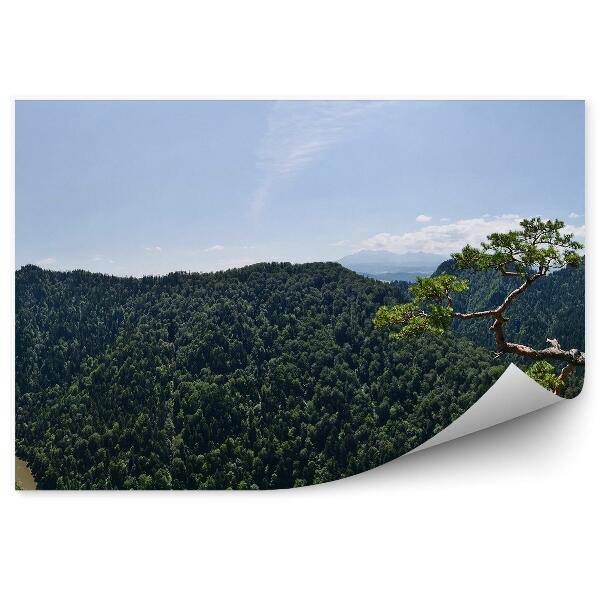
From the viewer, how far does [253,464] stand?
5340 mm

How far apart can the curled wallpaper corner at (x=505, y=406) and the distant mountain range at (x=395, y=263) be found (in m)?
1.29

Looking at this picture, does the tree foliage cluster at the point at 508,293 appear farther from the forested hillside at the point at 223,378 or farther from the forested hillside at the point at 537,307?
the forested hillside at the point at 223,378

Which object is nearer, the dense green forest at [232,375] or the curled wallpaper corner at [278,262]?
the curled wallpaper corner at [278,262]

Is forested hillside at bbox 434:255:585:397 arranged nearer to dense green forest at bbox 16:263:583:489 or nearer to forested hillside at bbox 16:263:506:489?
dense green forest at bbox 16:263:583:489

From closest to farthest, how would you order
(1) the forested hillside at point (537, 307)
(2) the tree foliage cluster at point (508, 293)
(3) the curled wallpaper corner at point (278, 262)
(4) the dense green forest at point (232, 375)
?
(2) the tree foliage cluster at point (508, 293)
(3) the curled wallpaper corner at point (278, 262)
(1) the forested hillside at point (537, 307)
(4) the dense green forest at point (232, 375)

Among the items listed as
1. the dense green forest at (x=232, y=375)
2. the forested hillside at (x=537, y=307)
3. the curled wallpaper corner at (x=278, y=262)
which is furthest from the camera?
the dense green forest at (x=232, y=375)

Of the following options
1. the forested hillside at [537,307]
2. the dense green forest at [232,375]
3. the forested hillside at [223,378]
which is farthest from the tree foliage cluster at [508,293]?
the forested hillside at [223,378]

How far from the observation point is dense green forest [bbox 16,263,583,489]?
16.5 feet

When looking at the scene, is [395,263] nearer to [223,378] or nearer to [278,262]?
[278,262]

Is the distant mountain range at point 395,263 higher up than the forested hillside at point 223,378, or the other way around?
the distant mountain range at point 395,263

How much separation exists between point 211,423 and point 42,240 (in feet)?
8.92

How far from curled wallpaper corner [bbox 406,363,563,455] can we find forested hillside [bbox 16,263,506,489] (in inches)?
5.5

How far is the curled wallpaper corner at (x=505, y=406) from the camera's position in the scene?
468cm

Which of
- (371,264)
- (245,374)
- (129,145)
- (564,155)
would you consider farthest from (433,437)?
(129,145)
